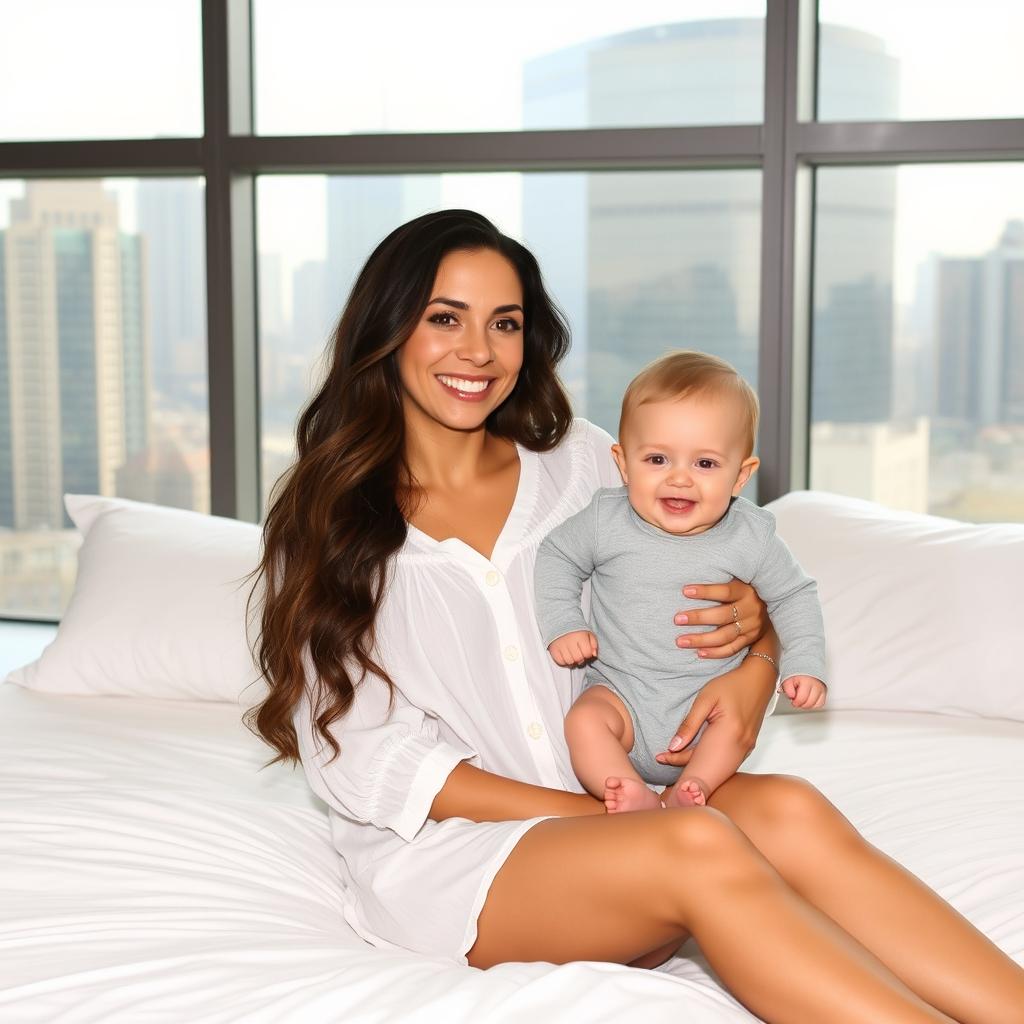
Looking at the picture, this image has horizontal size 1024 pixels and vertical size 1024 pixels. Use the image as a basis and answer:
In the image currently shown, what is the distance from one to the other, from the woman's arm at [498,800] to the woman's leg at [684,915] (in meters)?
0.12

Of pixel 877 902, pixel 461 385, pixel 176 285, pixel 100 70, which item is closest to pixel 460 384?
pixel 461 385

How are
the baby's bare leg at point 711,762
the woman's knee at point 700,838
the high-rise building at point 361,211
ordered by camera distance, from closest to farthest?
the woman's knee at point 700,838
the baby's bare leg at point 711,762
the high-rise building at point 361,211

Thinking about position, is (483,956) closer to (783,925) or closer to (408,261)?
(783,925)

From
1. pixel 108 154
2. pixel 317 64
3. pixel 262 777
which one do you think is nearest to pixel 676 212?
pixel 317 64

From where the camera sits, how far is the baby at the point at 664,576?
1.65m

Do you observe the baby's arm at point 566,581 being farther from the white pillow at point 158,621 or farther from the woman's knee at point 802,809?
the white pillow at point 158,621

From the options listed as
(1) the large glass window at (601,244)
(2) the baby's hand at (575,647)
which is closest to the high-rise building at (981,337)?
(1) the large glass window at (601,244)

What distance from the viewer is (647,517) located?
5.65ft

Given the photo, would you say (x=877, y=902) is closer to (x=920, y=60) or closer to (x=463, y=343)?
(x=463, y=343)

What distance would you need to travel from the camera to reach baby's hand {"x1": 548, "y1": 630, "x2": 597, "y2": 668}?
67.2 inches

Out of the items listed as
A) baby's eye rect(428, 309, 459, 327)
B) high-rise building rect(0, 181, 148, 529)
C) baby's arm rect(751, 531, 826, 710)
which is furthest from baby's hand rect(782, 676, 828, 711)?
high-rise building rect(0, 181, 148, 529)

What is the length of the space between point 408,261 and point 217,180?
62.8 inches

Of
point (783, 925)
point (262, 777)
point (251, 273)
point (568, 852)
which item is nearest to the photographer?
point (783, 925)

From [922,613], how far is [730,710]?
0.89m
